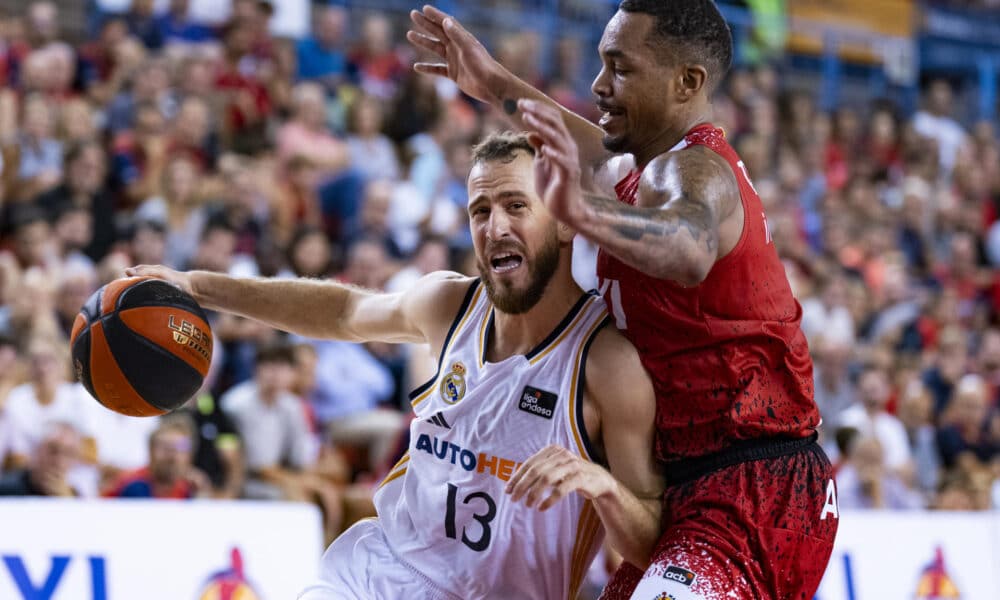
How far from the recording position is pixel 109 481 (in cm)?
703

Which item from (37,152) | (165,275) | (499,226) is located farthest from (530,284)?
(37,152)

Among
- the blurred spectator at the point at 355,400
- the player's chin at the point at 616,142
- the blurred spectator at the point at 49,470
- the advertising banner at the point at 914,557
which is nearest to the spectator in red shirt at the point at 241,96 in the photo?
the blurred spectator at the point at 355,400

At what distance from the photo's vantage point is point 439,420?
401 cm

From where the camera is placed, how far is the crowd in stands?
7312 millimetres

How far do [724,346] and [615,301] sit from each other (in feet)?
1.29

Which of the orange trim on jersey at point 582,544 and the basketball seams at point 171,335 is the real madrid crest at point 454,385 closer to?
the orange trim on jersey at point 582,544

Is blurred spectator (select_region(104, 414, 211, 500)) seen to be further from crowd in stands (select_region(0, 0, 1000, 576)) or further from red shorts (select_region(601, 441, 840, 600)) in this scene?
red shorts (select_region(601, 441, 840, 600))

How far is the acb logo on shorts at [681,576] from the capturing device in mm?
3490

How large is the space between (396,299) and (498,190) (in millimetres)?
703

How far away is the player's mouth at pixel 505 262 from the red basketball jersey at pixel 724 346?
339 millimetres

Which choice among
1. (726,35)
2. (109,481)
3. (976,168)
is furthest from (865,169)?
(726,35)

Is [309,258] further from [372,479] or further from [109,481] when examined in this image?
[109,481]

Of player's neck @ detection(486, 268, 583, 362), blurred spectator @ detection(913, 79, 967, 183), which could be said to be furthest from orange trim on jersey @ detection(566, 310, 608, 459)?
blurred spectator @ detection(913, 79, 967, 183)

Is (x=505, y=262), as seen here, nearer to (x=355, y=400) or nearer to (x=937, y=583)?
(x=355, y=400)
